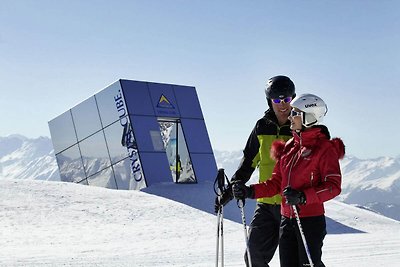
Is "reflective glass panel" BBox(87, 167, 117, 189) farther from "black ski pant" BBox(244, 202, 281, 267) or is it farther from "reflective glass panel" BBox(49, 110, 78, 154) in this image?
"black ski pant" BBox(244, 202, 281, 267)

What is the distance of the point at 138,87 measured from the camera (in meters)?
20.1

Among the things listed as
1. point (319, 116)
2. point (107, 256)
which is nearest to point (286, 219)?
point (319, 116)

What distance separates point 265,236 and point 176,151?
53.7 ft

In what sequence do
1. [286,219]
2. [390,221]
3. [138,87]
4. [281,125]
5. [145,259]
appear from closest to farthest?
[286,219], [281,125], [145,259], [390,221], [138,87]

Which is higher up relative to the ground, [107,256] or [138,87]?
[138,87]

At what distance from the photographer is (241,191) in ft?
13.3

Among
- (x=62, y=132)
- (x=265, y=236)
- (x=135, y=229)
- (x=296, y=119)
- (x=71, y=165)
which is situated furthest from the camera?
(x=62, y=132)

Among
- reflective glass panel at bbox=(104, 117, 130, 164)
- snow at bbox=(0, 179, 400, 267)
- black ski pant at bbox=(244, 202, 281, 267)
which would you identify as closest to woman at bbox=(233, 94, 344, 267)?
black ski pant at bbox=(244, 202, 281, 267)

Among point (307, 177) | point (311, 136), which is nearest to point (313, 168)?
point (307, 177)

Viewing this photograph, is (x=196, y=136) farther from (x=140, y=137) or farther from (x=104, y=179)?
(x=104, y=179)

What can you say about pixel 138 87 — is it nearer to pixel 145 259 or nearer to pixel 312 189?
pixel 145 259

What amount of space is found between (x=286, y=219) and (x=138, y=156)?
1533 centimetres

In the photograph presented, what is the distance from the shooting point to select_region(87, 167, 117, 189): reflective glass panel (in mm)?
20484

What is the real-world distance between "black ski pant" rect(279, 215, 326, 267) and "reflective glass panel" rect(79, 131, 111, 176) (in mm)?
16997
